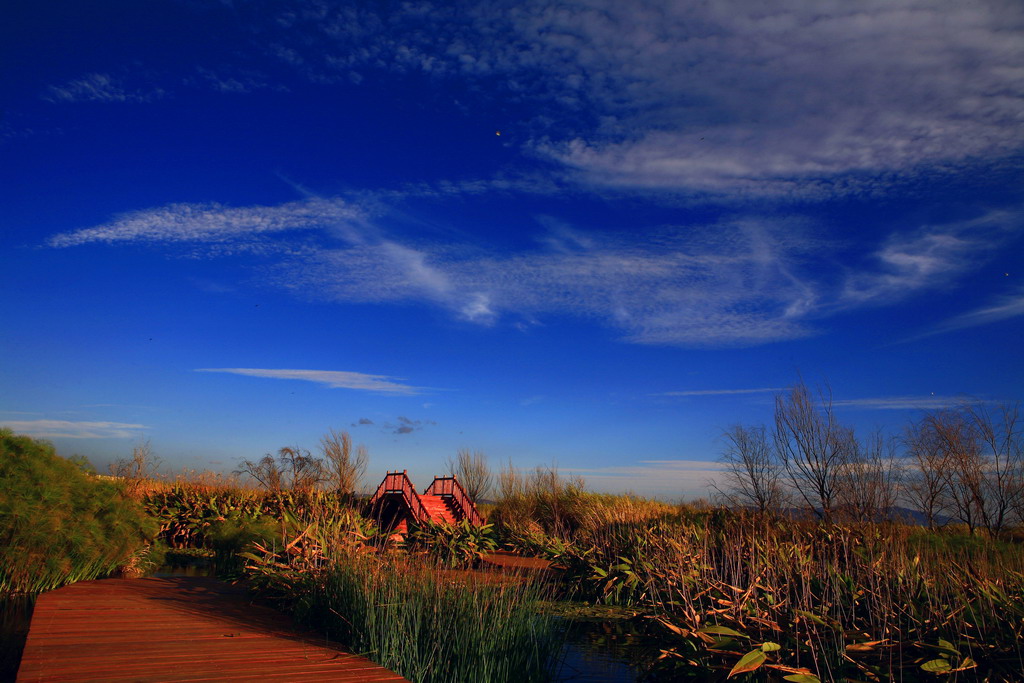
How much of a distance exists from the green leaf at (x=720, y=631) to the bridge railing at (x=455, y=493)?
14.4 m

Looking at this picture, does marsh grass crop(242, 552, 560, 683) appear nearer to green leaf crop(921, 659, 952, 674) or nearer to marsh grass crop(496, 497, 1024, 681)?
marsh grass crop(496, 497, 1024, 681)

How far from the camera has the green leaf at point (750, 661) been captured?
14.2 ft

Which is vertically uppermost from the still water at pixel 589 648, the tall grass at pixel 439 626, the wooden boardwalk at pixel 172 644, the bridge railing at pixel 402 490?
the bridge railing at pixel 402 490

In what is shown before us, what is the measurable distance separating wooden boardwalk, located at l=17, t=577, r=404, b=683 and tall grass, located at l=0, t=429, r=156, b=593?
1.28 m

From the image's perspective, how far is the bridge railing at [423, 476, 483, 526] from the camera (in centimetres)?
1927

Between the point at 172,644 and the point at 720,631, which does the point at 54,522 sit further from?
the point at 720,631

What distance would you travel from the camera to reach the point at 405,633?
15.9 ft

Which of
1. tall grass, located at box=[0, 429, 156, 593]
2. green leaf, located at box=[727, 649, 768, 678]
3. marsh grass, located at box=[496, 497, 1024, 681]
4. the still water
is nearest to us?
green leaf, located at box=[727, 649, 768, 678]

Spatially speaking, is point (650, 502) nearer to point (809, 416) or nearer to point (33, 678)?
point (809, 416)

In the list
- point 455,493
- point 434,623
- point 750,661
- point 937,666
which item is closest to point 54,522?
point 434,623

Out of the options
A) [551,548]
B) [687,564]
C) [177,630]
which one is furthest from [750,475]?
[177,630]

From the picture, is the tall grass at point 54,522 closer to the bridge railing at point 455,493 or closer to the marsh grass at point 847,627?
the marsh grass at point 847,627

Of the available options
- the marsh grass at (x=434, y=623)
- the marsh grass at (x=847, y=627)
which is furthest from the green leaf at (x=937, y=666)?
the marsh grass at (x=434, y=623)

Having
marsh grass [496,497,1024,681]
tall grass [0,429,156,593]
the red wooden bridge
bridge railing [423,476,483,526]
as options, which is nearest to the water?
marsh grass [496,497,1024,681]
